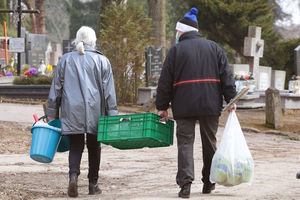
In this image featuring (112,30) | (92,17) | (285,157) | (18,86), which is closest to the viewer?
(285,157)

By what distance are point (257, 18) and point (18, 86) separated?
51.1 ft

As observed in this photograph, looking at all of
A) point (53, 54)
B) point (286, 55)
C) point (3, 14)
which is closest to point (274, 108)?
point (286, 55)

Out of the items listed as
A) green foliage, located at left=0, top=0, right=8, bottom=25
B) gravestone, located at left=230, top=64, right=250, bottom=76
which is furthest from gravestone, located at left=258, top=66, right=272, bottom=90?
green foliage, located at left=0, top=0, right=8, bottom=25

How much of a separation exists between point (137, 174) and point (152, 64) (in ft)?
37.1

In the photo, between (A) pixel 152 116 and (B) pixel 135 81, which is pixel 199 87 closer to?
(A) pixel 152 116

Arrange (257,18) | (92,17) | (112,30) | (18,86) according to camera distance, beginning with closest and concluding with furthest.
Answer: (112,30) < (18,86) < (257,18) < (92,17)

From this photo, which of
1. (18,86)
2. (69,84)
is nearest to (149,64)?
(18,86)

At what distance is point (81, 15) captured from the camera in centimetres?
5484

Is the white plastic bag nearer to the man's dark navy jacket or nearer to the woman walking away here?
the man's dark navy jacket

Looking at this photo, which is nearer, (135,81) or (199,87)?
(199,87)

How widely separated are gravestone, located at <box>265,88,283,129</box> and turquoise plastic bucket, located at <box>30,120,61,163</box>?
8.29 m

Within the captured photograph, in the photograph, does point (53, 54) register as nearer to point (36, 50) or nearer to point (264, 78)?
point (36, 50)

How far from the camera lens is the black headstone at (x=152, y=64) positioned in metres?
18.4

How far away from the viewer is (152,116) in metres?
5.48
